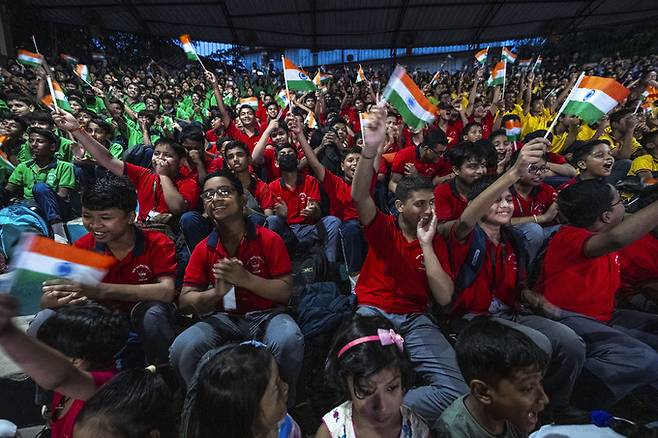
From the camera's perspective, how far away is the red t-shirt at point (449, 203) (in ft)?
11.2

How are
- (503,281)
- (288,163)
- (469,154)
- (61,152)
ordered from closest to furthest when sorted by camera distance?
1. (503,281)
2. (469,154)
3. (288,163)
4. (61,152)

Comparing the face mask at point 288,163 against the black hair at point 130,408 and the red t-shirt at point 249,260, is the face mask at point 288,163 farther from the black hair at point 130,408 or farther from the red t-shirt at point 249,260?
Result: the black hair at point 130,408

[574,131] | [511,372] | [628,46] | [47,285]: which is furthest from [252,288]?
[628,46]

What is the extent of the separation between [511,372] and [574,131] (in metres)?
6.34

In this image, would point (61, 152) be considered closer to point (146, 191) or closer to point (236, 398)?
point (146, 191)

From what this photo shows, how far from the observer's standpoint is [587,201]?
2.49 meters

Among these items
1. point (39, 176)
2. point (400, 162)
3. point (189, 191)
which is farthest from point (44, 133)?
point (400, 162)

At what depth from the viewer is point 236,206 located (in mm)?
2504

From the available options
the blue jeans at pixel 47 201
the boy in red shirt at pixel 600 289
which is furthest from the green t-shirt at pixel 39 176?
the boy in red shirt at pixel 600 289

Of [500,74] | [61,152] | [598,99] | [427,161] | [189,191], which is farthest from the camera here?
[500,74]

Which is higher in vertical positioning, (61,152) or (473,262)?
(61,152)

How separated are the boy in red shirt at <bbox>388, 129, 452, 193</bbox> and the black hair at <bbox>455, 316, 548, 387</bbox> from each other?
328cm

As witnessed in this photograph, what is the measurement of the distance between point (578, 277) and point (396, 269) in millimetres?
1106

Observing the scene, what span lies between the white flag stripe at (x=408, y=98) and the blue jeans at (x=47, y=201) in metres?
3.76
